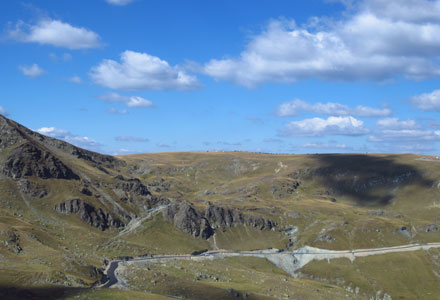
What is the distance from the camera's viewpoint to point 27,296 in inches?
4572

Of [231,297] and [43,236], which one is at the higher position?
[43,236]

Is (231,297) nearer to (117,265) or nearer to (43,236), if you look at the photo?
(117,265)

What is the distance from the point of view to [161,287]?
156m

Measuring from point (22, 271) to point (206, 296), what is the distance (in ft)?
198

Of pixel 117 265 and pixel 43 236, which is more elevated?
pixel 43 236

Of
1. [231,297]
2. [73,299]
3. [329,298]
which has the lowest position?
[329,298]

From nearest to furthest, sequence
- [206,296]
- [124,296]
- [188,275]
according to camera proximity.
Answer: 1. [124,296]
2. [206,296]
3. [188,275]

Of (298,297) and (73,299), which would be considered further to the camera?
(298,297)

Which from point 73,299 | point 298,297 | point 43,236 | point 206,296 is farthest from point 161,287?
point 43,236

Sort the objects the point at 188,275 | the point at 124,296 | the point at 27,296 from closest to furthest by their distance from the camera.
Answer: the point at 27,296 → the point at 124,296 → the point at 188,275

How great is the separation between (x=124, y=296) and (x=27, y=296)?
1069 inches

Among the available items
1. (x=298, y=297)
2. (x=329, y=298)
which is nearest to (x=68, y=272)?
(x=298, y=297)

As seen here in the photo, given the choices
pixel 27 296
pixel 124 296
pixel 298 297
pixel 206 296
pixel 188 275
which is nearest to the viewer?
pixel 27 296

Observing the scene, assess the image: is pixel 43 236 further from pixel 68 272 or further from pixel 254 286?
pixel 254 286
